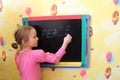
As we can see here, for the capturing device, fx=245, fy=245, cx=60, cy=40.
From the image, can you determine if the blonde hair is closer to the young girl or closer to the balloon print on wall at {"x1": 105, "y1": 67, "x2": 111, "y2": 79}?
the young girl

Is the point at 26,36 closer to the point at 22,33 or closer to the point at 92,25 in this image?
the point at 22,33

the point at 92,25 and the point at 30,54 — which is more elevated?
the point at 92,25

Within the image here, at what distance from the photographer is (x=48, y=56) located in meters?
1.61

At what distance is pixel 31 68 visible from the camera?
1.59 meters

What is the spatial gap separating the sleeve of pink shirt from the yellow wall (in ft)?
0.48

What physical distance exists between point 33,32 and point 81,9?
0.35 m

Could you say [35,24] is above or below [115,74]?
above

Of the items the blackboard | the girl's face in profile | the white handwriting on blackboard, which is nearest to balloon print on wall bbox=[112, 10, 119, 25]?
the blackboard

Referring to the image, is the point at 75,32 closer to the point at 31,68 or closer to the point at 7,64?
the point at 31,68

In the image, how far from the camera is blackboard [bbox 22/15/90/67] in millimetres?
1602

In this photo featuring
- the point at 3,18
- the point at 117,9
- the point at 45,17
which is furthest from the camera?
the point at 3,18

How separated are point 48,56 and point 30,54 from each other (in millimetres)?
118

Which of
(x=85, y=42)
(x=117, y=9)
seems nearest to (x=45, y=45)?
(x=85, y=42)

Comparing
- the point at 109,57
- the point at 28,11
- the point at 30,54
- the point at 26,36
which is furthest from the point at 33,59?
the point at 109,57
